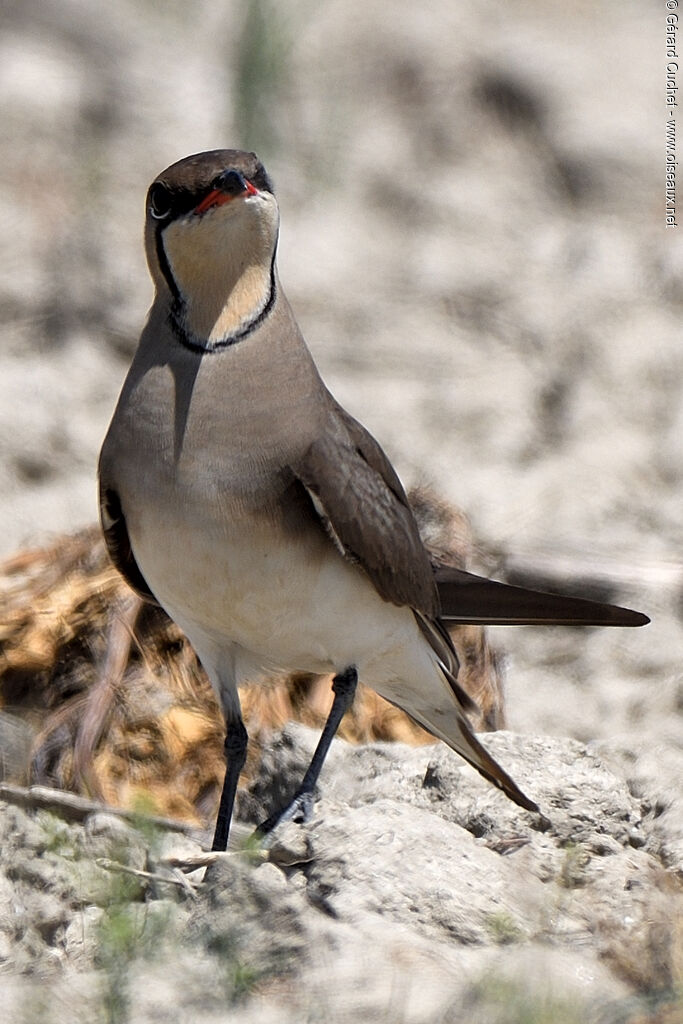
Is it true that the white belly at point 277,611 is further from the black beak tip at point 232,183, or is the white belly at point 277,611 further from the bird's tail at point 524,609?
the black beak tip at point 232,183

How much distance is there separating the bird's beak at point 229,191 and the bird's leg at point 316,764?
1417 millimetres

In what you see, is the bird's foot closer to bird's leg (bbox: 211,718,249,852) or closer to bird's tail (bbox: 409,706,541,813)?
bird's leg (bbox: 211,718,249,852)

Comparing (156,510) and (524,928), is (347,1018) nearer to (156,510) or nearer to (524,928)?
(524,928)

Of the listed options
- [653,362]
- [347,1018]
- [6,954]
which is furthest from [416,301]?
[347,1018]

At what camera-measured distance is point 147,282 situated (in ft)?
25.4

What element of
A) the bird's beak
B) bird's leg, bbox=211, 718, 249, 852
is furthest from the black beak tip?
bird's leg, bbox=211, 718, 249, 852

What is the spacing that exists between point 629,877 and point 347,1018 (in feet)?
3.68

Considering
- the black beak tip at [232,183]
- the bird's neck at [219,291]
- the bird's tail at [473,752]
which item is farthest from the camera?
the bird's tail at [473,752]

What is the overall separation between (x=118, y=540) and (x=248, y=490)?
22.9 inches

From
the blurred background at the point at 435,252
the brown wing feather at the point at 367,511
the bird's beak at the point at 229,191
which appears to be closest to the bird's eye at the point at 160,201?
the bird's beak at the point at 229,191

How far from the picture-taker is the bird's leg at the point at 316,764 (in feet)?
14.9

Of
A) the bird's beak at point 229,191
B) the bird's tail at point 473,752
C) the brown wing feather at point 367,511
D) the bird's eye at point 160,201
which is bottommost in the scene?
the bird's tail at point 473,752

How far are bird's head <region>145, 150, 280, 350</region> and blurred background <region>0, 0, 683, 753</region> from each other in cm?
181

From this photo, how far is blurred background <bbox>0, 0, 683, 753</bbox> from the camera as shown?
6.64 metres
